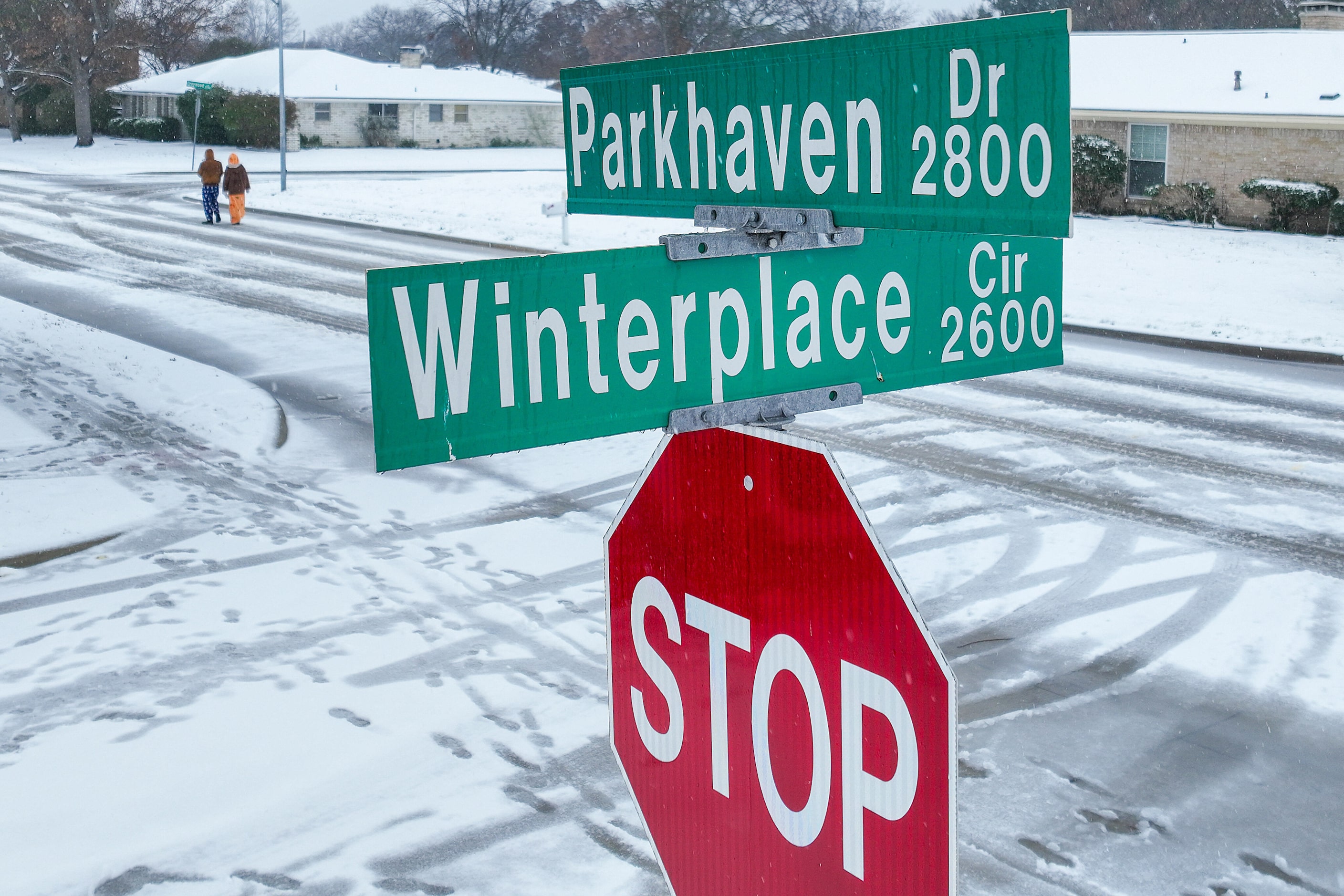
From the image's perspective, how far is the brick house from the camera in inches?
1085

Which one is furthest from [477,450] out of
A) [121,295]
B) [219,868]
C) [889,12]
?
[889,12]

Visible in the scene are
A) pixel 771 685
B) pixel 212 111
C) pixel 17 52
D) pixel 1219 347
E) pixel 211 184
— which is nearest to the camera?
pixel 771 685

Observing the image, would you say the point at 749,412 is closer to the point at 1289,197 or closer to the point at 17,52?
the point at 1289,197

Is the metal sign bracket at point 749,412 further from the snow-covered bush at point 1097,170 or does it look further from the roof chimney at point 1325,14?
the roof chimney at point 1325,14

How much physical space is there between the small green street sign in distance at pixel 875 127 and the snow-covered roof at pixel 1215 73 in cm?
2847

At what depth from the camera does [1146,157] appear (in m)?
30.5

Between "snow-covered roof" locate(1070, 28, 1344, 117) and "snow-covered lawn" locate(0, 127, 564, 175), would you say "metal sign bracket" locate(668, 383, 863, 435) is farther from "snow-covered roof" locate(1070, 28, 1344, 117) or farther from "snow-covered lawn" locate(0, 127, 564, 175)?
"snow-covered lawn" locate(0, 127, 564, 175)

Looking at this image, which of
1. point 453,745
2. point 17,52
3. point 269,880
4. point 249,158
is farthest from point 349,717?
point 17,52

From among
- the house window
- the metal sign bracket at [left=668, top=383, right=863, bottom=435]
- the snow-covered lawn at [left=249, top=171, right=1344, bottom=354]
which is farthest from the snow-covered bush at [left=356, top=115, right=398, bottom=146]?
the metal sign bracket at [left=668, top=383, right=863, bottom=435]

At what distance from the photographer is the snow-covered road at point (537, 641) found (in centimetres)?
500

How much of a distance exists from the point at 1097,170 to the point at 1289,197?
4.97 meters

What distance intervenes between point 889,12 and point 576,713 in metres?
73.0

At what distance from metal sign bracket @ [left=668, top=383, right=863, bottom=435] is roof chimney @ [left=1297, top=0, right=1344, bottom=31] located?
36660mm

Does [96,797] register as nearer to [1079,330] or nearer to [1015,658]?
A: [1015,658]
